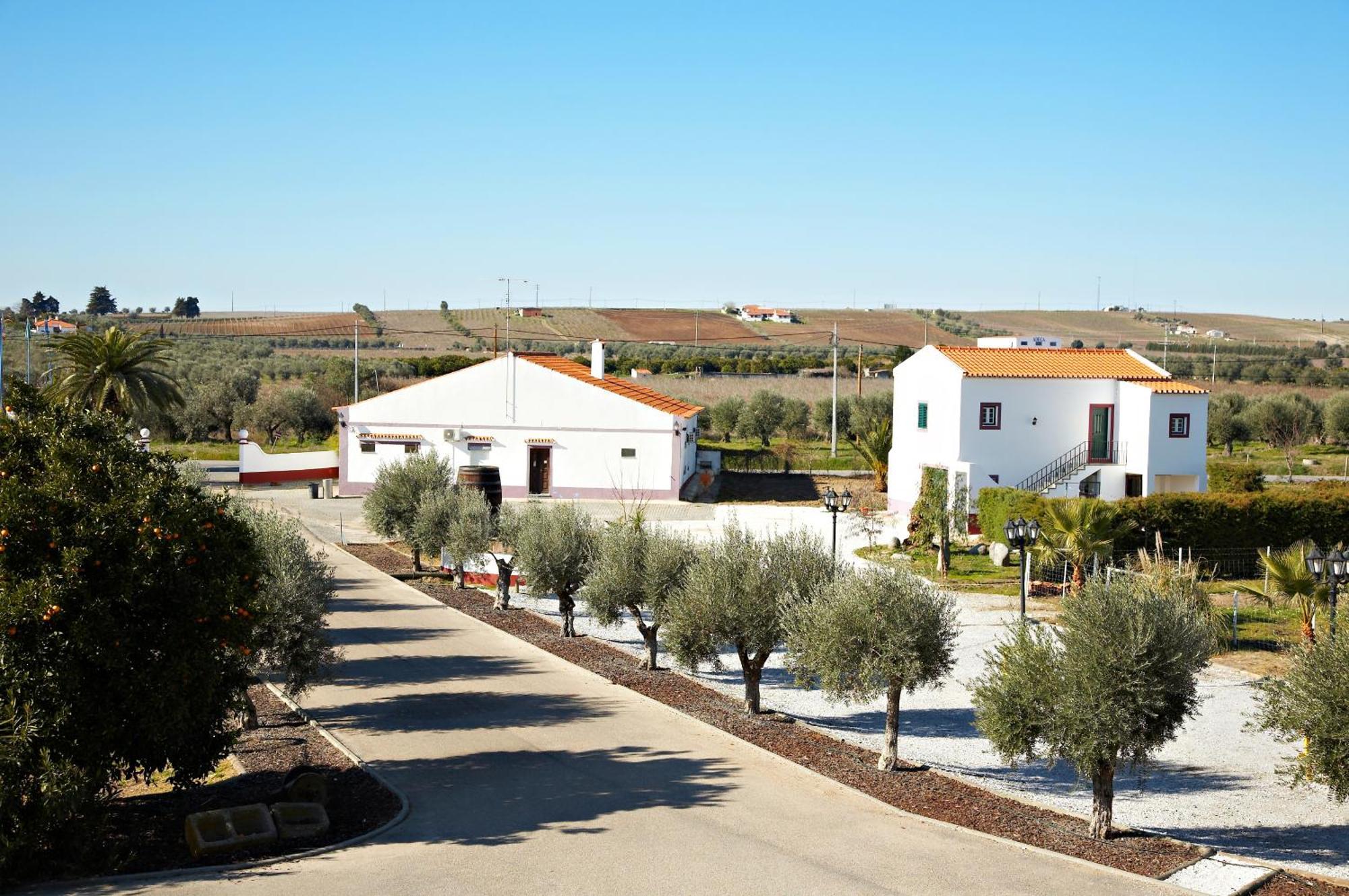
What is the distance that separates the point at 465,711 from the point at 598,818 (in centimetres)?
511

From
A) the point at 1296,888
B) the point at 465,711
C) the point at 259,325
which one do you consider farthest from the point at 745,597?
the point at 259,325

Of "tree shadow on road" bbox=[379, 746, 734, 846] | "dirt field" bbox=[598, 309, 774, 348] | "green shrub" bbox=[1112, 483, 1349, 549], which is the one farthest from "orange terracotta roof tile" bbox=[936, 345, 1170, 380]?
"dirt field" bbox=[598, 309, 774, 348]

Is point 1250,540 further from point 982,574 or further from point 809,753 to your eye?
point 809,753

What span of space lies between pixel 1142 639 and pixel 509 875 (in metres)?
6.39

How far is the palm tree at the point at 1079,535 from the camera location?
1028 inches

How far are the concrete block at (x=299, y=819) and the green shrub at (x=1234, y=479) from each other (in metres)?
31.7

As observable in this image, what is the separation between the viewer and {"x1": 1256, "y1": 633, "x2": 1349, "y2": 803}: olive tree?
11.2 metres

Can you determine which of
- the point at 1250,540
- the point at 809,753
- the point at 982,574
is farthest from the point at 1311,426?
the point at 809,753

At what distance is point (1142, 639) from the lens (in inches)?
480

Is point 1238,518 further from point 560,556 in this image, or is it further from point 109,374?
point 109,374

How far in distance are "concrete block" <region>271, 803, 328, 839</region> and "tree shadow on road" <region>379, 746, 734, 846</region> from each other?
2.39 feet

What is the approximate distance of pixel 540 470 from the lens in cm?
4525

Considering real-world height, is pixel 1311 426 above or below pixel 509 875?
above

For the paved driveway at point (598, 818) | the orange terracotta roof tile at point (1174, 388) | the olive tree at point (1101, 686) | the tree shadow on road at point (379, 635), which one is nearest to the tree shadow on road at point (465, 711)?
the paved driveway at point (598, 818)
